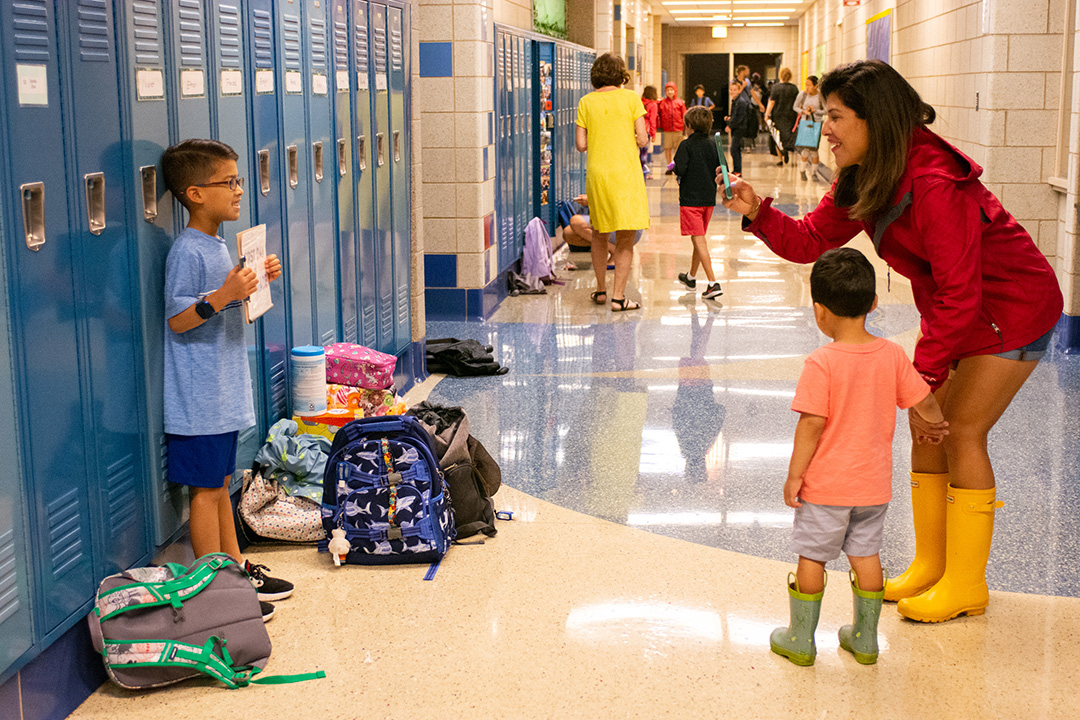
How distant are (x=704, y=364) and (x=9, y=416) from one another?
4.37 m

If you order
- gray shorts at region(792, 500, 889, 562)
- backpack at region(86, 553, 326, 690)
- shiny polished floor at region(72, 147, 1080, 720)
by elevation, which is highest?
gray shorts at region(792, 500, 889, 562)

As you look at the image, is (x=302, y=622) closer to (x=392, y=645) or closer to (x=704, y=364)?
(x=392, y=645)

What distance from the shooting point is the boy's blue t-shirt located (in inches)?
116

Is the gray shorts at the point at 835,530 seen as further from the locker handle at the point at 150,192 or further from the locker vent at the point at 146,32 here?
the locker vent at the point at 146,32

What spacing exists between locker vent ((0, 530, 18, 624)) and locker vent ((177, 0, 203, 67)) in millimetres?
1420

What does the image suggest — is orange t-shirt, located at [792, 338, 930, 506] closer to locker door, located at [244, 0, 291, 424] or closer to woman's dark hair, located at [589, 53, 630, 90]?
locker door, located at [244, 0, 291, 424]

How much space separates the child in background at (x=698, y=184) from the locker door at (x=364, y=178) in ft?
12.1

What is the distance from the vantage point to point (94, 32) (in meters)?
2.64

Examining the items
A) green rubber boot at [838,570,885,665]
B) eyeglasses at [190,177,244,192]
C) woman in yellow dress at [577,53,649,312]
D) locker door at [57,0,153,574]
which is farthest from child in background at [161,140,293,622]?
woman in yellow dress at [577,53,649,312]

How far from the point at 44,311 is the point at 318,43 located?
2134 millimetres

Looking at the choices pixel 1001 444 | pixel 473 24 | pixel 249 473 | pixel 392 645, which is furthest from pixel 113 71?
pixel 473 24

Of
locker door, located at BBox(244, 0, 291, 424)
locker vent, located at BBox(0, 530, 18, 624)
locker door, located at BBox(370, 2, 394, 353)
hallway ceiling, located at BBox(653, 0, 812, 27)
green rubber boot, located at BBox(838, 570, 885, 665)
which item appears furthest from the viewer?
hallway ceiling, located at BBox(653, 0, 812, 27)

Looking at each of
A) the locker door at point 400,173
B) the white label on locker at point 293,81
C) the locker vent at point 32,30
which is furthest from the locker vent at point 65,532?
the locker door at point 400,173

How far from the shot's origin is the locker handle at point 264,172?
12.1 ft
